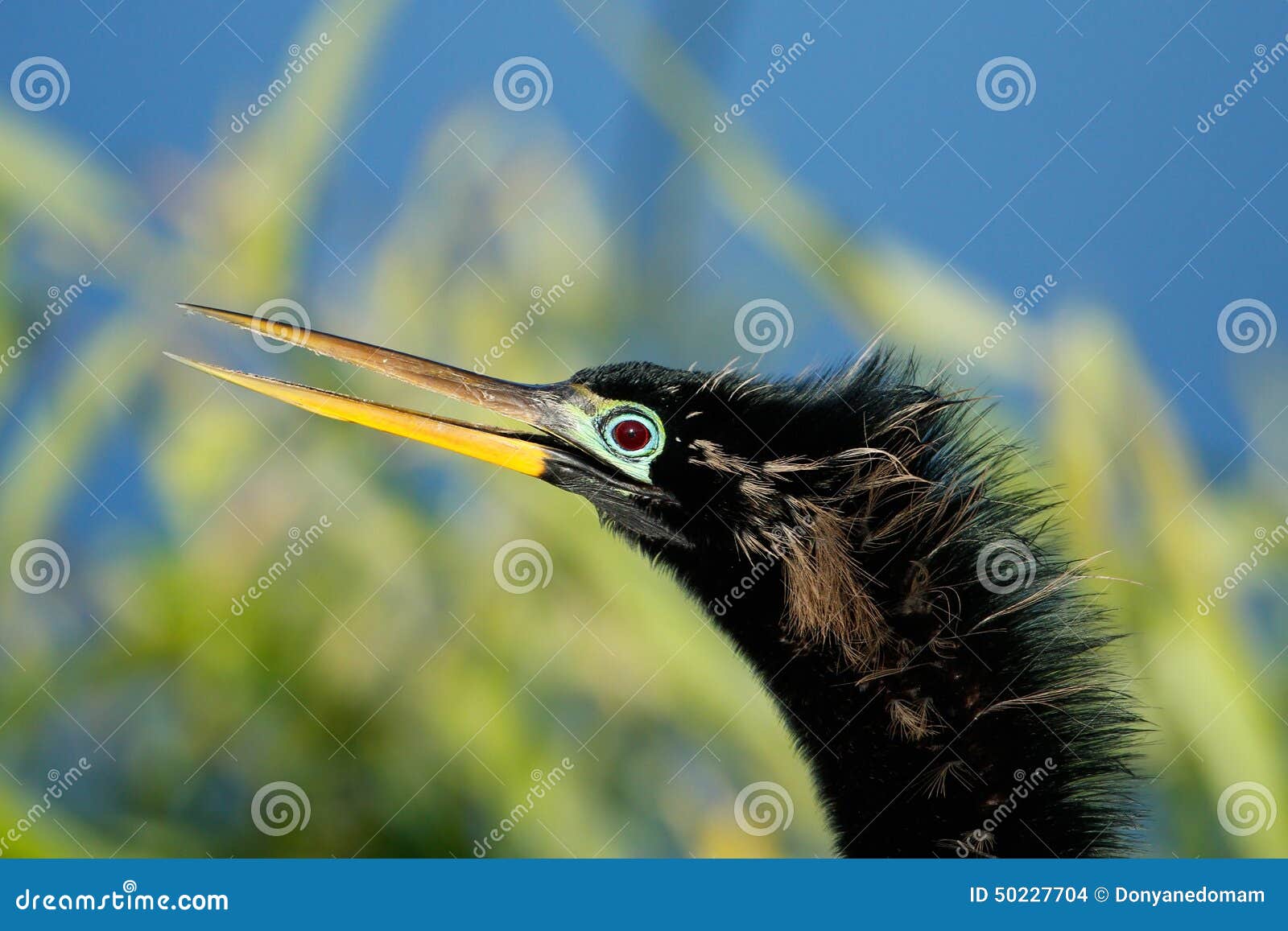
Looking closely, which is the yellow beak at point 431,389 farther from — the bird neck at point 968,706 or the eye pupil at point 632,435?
the bird neck at point 968,706

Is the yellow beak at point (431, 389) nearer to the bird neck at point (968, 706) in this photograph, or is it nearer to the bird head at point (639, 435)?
the bird head at point (639, 435)

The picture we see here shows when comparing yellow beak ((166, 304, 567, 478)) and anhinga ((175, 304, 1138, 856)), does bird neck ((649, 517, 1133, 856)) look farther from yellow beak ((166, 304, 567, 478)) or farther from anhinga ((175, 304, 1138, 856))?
yellow beak ((166, 304, 567, 478))

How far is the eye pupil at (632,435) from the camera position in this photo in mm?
1722

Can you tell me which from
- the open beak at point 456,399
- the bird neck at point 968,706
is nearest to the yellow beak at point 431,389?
the open beak at point 456,399

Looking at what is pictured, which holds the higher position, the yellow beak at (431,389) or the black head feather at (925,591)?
the black head feather at (925,591)

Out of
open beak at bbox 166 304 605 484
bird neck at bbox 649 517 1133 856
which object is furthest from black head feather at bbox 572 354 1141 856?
open beak at bbox 166 304 605 484

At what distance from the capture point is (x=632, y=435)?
173 centimetres

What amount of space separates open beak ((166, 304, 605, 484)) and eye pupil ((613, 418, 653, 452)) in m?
0.06

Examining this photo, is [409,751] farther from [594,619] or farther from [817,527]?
[817,527]

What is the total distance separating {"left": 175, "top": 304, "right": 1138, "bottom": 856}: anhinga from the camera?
1.63m

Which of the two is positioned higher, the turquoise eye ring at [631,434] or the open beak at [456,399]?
the turquoise eye ring at [631,434]

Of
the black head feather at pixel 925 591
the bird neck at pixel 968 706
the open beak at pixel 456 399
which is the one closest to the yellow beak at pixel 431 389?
the open beak at pixel 456 399

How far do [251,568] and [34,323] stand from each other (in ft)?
2.39

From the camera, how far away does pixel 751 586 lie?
172 cm
